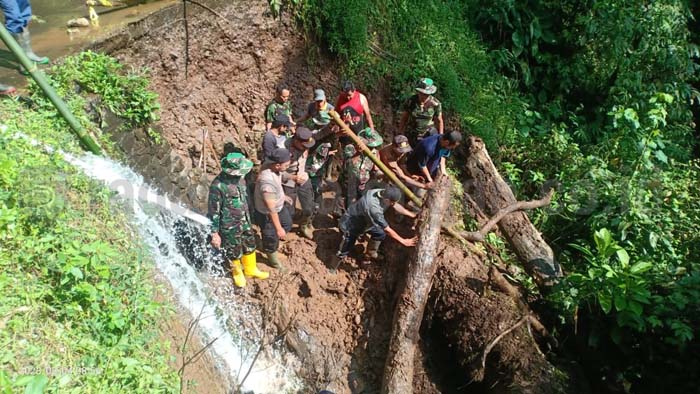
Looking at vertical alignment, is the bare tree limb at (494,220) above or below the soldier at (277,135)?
below

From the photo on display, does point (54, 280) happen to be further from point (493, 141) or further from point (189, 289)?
point (493, 141)

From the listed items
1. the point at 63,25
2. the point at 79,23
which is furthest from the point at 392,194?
the point at 63,25

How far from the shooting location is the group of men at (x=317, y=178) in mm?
5559

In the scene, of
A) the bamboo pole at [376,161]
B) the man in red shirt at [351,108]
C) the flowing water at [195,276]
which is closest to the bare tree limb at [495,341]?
the bamboo pole at [376,161]

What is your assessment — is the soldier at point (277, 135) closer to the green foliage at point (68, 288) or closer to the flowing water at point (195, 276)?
the flowing water at point (195, 276)

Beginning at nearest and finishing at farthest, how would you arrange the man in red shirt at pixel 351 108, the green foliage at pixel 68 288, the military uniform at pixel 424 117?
the green foliage at pixel 68 288 < the man in red shirt at pixel 351 108 < the military uniform at pixel 424 117

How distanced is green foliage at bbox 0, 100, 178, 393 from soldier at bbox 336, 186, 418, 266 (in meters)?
2.39

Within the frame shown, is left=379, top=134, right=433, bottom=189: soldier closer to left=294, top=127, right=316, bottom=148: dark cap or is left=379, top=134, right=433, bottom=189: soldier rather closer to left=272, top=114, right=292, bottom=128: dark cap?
left=294, top=127, right=316, bottom=148: dark cap

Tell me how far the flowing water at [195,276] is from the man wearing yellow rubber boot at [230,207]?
19.8 inches

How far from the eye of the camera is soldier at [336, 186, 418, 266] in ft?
19.8

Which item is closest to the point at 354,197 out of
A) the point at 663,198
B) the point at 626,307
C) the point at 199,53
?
the point at 199,53

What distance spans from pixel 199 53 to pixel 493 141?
4.69m

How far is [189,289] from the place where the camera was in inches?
226

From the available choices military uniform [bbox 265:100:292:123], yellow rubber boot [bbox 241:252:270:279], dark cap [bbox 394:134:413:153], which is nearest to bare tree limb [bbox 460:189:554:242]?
dark cap [bbox 394:134:413:153]
